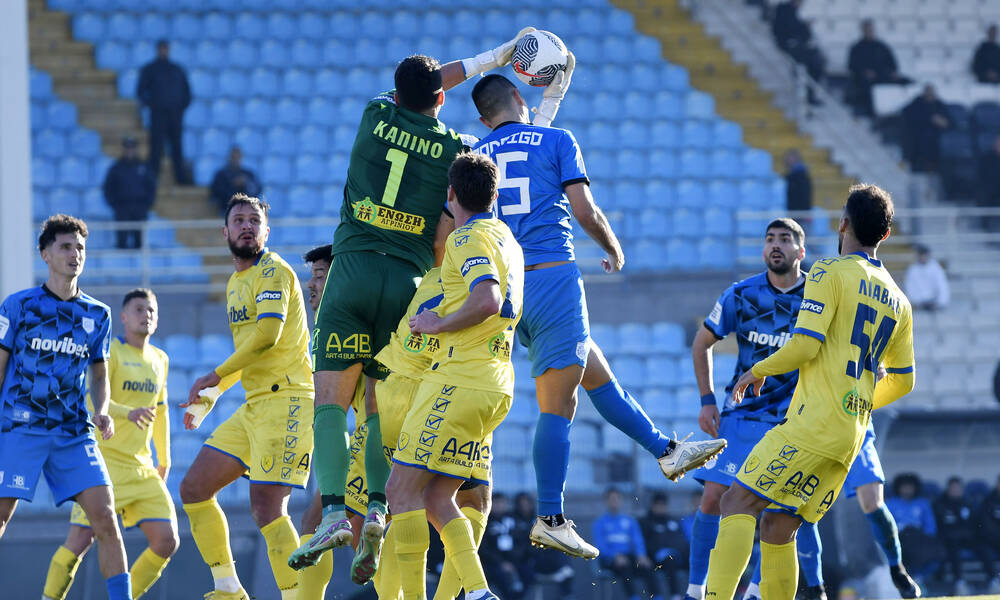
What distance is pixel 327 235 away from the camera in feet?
56.3

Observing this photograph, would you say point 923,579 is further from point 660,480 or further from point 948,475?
point 660,480

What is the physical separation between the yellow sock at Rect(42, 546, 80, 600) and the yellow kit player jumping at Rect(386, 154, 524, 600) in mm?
3661

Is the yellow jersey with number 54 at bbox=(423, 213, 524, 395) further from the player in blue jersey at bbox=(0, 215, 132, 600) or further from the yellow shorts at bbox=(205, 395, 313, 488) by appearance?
the player in blue jersey at bbox=(0, 215, 132, 600)

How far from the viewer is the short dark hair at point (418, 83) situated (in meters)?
6.71

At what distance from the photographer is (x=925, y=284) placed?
16.2 meters

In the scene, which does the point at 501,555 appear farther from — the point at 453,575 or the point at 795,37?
the point at 795,37

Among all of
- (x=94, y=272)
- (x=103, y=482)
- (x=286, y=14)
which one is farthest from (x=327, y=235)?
(x=103, y=482)

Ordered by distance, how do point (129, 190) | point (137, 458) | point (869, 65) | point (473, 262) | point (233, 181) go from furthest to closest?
point (869, 65) < point (233, 181) < point (129, 190) < point (137, 458) < point (473, 262)

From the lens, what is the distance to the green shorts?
661 centimetres

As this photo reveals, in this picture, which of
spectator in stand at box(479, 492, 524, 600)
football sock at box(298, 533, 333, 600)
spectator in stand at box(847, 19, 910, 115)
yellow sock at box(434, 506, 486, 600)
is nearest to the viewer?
yellow sock at box(434, 506, 486, 600)

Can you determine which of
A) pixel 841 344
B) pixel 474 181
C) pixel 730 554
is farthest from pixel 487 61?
pixel 730 554

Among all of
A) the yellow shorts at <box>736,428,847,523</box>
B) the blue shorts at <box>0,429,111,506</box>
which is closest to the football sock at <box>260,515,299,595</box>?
the blue shorts at <box>0,429,111,506</box>

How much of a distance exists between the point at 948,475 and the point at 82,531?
373 inches

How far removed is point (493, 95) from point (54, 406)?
10.5 ft
